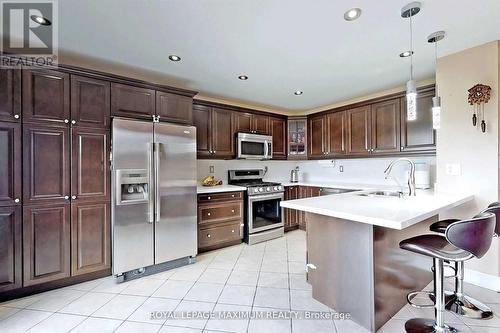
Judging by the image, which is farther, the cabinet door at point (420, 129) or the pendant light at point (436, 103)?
the cabinet door at point (420, 129)

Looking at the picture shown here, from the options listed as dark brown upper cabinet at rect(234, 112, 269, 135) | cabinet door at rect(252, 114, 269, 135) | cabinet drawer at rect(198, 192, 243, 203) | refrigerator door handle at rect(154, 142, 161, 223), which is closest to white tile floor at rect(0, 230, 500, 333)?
refrigerator door handle at rect(154, 142, 161, 223)

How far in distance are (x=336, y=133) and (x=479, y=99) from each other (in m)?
2.03

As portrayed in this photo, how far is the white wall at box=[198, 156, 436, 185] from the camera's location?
3.84m

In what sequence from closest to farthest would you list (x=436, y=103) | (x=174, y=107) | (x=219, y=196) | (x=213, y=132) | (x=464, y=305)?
(x=436, y=103) → (x=464, y=305) → (x=174, y=107) → (x=219, y=196) → (x=213, y=132)

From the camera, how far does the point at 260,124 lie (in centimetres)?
434

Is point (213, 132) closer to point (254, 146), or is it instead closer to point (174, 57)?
point (254, 146)

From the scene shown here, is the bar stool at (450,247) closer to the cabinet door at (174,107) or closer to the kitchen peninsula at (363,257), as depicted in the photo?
the kitchen peninsula at (363,257)

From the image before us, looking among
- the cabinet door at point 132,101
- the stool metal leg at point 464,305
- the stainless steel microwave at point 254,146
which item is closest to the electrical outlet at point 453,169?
the stool metal leg at point 464,305

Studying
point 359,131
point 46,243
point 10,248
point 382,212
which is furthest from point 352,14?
point 10,248

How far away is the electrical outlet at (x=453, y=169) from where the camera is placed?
98.0 inches

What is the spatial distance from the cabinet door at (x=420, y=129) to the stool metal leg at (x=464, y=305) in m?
1.62

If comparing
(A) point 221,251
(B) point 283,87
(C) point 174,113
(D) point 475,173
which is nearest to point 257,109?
(B) point 283,87

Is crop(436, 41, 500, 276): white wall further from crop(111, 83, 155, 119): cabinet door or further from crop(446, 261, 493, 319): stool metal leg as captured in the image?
crop(111, 83, 155, 119): cabinet door

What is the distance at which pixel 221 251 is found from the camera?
342 centimetres
